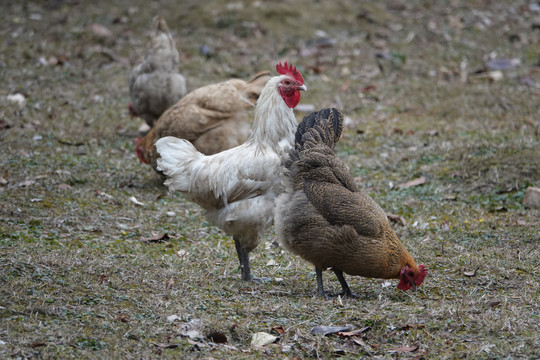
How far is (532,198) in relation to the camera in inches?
246

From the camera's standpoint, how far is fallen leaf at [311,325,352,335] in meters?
3.82

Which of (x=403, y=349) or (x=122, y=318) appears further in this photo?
(x=122, y=318)

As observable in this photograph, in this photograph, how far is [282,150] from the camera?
5.00 metres

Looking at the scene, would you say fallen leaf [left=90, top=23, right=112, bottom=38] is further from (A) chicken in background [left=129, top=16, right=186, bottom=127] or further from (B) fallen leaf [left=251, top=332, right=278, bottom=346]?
(B) fallen leaf [left=251, top=332, right=278, bottom=346]

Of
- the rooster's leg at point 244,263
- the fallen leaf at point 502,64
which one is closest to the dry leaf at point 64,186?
the rooster's leg at point 244,263

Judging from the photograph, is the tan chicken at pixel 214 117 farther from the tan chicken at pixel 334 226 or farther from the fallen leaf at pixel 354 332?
the fallen leaf at pixel 354 332

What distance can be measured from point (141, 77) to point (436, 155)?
13.1ft

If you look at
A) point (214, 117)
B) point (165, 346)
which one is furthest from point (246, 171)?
point (214, 117)

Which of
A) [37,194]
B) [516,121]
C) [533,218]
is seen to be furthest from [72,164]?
[516,121]

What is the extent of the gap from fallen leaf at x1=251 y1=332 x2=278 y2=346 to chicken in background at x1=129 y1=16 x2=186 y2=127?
5107 mm

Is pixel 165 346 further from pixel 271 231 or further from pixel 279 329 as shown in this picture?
pixel 271 231

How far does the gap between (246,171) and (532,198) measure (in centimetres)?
315

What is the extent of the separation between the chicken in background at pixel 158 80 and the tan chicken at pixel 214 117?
4.91 feet

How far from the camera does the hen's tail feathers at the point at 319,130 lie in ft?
15.4
